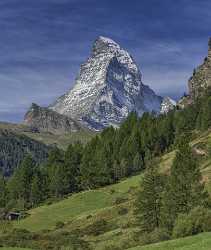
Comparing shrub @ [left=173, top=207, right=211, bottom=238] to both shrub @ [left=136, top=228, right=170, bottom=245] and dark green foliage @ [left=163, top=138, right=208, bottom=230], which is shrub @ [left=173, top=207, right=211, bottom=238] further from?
dark green foliage @ [left=163, top=138, right=208, bottom=230]

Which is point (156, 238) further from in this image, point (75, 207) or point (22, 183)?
point (22, 183)

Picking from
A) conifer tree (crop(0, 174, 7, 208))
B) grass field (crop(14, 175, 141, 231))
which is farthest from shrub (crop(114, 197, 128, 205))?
conifer tree (crop(0, 174, 7, 208))

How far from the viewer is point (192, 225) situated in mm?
47656

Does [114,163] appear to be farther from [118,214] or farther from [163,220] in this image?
[163,220]

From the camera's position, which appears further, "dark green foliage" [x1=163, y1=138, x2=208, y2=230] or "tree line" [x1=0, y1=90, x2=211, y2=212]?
"tree line" [x1=0, y1=90, x2=211, y2=212]

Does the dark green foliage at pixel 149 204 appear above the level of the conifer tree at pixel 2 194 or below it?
below

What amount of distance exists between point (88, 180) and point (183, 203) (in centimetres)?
8414

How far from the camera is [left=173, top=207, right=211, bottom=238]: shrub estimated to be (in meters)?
47.3

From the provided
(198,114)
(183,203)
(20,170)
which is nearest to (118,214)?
(183,203)

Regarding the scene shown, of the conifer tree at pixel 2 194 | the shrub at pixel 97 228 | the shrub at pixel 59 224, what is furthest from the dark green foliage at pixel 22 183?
the shrub at pixel 97 228

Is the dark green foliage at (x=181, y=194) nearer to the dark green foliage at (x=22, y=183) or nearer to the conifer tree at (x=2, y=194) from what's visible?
the dark green foliage at (x=22, y=183)

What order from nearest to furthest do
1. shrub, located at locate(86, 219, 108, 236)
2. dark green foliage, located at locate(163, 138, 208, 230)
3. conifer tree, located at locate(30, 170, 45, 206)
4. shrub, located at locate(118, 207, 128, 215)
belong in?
dark green foliage, located at locate(163, 138, 208, 230), shrub, located at locate(86, 219, 108, 236), shrub, located at locate(118, 207, 128, 215), conifer tree, located at locate(30, 170, 45, 206)

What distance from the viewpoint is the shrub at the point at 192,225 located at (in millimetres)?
47312

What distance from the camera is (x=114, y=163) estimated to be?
501ft
